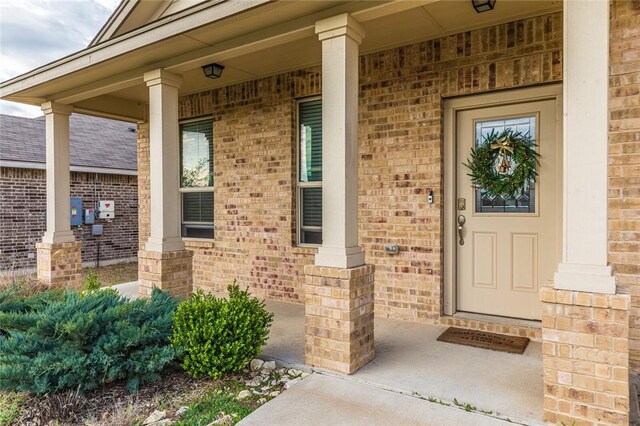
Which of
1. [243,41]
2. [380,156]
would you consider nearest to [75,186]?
[243,41]

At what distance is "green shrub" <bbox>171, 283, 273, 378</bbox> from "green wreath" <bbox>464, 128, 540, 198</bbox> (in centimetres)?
242

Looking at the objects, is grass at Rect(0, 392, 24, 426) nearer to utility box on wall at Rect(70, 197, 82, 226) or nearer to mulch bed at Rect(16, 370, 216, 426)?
mulch bed at Rect(16, 370, 216, 426)

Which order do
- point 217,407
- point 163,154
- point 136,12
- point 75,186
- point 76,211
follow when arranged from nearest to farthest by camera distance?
1. point 217,407
2. point 163,154
3. point 136,12
4. point 76,211
5. point 75,186

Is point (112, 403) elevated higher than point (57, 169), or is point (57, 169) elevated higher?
point (57, 169)

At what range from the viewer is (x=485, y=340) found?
364 cm

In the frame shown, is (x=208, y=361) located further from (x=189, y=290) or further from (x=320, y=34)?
(x=320, y=34)

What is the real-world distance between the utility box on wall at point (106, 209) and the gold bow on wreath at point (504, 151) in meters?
9.80

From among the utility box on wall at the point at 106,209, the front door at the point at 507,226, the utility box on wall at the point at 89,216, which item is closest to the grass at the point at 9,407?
the front door at the point at 507,226

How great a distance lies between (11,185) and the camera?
912 centimetres

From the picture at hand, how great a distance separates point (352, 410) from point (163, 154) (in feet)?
10.1

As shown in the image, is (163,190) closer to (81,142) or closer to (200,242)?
(200,242)

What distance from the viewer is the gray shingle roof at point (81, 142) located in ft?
31.7

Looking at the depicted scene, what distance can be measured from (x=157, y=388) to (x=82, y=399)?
0.48 metres

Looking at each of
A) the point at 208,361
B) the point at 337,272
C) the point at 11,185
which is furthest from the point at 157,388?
the point at 11,185
